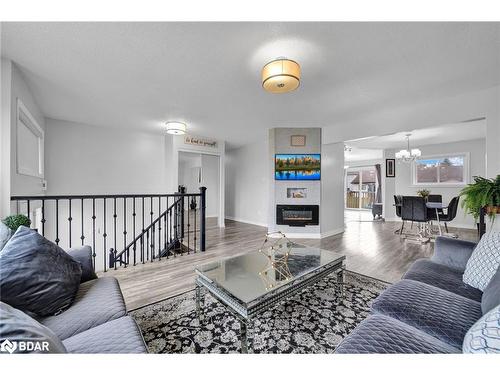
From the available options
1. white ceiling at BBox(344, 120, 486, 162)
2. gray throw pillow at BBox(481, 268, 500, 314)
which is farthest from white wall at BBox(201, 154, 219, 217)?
gray throw pillow at BBox(481, 268, 500, 314)

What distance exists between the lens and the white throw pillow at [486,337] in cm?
71

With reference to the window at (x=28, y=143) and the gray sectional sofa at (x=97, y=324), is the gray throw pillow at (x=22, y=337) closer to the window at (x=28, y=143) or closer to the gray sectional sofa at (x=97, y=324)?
the gray sectional sofa at (x=97, y=324)

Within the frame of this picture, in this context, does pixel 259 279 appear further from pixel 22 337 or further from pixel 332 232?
pixel 332 232

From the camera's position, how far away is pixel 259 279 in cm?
157

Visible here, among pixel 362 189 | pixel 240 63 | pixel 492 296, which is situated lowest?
pixel 492 296

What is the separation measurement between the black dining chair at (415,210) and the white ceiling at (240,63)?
89.0 inches

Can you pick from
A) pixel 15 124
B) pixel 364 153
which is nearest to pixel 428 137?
pixel 364 153

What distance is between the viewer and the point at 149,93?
2900 millimetres

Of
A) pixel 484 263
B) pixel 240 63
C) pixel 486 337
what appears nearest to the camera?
pixel 486 337

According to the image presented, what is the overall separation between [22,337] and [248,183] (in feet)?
19.6

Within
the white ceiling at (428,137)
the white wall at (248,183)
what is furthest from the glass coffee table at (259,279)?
the white wall at (248,183)

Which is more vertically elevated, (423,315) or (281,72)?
(281,72)

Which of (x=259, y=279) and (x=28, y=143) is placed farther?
(x=28, y=143)
